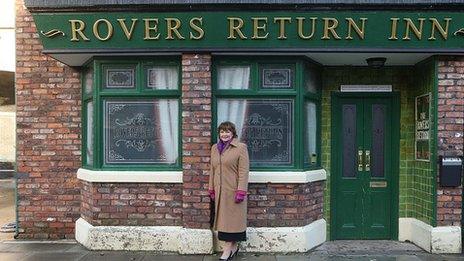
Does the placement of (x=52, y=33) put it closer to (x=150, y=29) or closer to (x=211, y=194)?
(x=150, y=29)

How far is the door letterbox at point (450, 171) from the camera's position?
7.28 metres

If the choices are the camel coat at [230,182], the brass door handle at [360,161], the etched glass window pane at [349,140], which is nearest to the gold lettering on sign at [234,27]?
the camel coat at [230,182]

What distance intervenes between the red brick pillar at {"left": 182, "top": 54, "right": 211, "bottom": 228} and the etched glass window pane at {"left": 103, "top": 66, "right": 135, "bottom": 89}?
824 mm

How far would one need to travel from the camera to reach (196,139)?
7.37 meters

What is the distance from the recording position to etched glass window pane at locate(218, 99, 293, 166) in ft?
24.8

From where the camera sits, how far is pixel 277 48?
285 inches

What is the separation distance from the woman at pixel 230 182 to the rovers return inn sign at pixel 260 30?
4.15 ft

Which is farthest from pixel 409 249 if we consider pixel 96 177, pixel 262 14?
pixel 96 177

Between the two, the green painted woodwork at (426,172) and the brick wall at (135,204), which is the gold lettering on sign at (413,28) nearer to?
the green painted woodwork at (426,172)

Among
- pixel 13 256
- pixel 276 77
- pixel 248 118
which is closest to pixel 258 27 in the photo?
pixel 276 77

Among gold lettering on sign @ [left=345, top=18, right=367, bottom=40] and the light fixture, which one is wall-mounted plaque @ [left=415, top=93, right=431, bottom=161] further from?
gold lettering on sign @ [left=345, top=18, right=367, bottom=40]

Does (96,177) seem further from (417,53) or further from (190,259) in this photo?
(417,53)

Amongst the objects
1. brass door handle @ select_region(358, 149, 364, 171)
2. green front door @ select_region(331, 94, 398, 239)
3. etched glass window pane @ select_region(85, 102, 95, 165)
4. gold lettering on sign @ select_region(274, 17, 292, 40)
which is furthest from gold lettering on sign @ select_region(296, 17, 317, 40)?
etched glass window pane @ select_region(85, 102, 95, 165)

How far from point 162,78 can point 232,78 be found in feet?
3.24
